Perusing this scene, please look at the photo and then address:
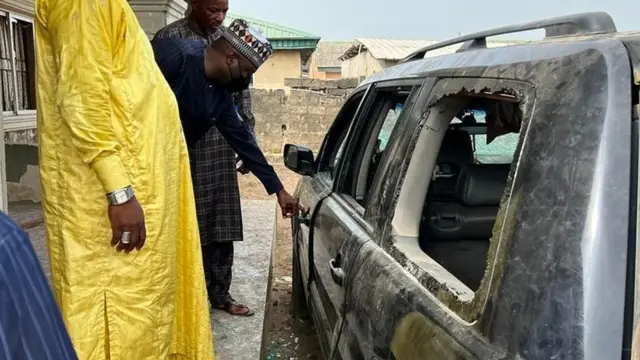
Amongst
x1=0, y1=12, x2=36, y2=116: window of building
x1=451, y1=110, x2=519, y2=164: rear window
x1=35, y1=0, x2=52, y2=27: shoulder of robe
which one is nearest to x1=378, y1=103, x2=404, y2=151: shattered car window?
x1=451, y1=110, x2=519, y2=164: rear window

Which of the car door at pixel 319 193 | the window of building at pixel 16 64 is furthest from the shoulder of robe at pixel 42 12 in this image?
the window of building at pixel 16 64

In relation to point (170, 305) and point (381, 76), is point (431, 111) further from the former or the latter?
point (170, 305)

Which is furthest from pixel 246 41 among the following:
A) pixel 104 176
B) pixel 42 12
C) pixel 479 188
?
pixel 479 188

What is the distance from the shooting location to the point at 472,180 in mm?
2242

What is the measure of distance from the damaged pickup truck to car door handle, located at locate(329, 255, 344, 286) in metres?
0.01

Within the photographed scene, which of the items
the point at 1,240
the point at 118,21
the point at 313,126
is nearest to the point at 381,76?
the point at 118,21

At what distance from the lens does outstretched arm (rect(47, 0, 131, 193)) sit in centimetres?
181

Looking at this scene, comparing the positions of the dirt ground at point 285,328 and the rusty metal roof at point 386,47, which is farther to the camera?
the rusty metal roof at point 386,47

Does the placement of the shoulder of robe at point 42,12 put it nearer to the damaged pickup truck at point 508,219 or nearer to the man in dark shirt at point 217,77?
the man in dark shirt at point 217,77

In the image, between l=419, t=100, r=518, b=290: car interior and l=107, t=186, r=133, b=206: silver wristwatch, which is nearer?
l=107, t=186, r=133, b=206: silver wristwatch

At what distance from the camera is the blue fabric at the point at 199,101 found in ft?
8.64

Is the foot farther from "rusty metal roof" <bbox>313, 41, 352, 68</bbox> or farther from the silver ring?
"rusty metal roof" <bbox>313, 41, 352, 68</bbox>

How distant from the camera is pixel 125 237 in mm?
1891

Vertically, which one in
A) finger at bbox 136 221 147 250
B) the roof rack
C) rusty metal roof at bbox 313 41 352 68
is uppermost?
rusty metal roof at bbox 313 41 352 68
